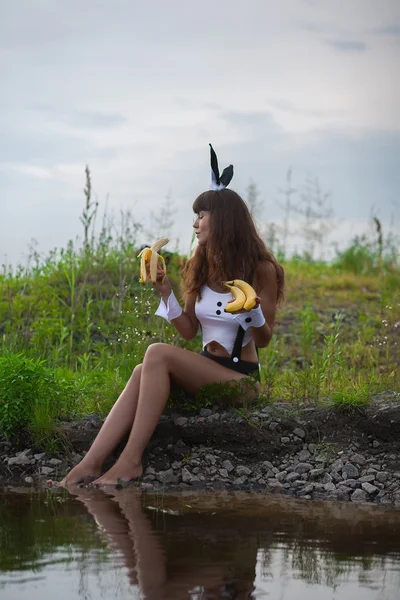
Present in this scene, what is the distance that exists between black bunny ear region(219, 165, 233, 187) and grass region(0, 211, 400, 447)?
1.45 meters

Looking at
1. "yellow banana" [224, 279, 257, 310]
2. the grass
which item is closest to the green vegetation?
the grass

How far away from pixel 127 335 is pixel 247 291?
1.79 m

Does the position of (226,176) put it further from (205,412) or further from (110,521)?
(110,521)

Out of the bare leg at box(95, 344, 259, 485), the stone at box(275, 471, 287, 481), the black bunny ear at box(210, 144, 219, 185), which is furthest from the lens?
the black bunny ear at box(210, 144, 219, 185)

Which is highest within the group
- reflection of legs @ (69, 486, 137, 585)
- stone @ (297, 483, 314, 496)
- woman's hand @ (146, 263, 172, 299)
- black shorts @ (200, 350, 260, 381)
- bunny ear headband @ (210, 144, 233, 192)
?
bunny ear headband @ (210, 144, 233, 192)

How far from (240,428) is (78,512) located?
162 cm

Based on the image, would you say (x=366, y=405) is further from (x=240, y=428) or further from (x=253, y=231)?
(x=253, y=231)

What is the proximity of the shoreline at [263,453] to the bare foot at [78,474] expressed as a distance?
0.16 m

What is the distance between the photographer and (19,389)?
651 cm

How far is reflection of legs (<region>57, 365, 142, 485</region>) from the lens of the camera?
5883 millimetres

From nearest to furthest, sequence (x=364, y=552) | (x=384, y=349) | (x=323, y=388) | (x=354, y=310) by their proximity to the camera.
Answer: (x=364, y=552)
(x=323, y=388)
(x=384, y=349)
(x=354, y=310)

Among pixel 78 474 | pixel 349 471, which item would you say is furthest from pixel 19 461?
pixel 349 471

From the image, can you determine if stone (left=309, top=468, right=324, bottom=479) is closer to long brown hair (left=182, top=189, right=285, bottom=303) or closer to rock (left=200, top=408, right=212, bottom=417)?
rock (left=200, top=408, right=212, bottom=417)

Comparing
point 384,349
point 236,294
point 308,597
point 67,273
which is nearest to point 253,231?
point 236,294
